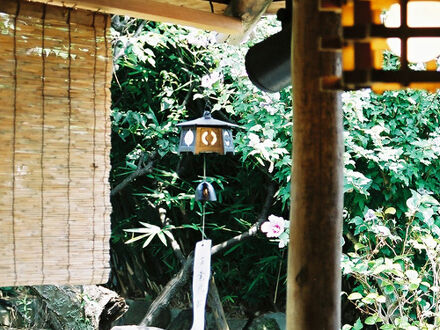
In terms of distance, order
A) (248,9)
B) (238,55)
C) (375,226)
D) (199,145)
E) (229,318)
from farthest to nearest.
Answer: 1. (229,318)
2. (238,55)
3. (199,145)
4. (375,226)
5. (248,9)

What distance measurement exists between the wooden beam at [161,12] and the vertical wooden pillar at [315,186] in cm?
74

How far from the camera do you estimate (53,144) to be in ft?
7.50

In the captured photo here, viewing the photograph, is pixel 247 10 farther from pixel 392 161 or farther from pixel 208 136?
pixel 392 161

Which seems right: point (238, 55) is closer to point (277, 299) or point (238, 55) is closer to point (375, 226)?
point (375, 226)

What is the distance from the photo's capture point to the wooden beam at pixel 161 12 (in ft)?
7.48

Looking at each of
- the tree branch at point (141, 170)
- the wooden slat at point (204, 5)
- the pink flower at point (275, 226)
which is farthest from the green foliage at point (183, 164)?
the wooden slat at point (204, 5)

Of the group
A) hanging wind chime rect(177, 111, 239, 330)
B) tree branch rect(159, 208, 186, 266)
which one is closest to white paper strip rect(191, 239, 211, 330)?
hanging wind chime rect(177, 111, 239, 330)

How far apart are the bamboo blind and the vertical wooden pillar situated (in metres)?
0.80

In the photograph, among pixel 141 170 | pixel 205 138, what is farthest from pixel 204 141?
pixel 141 170

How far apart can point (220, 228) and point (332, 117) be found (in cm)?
385

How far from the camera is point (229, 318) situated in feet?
19.8

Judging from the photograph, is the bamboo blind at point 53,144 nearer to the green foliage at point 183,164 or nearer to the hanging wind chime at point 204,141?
the hanging wind chime at point 204,141

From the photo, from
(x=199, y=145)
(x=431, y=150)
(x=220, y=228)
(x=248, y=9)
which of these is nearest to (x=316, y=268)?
(x=248, y=9)

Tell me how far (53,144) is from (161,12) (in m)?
0.63
